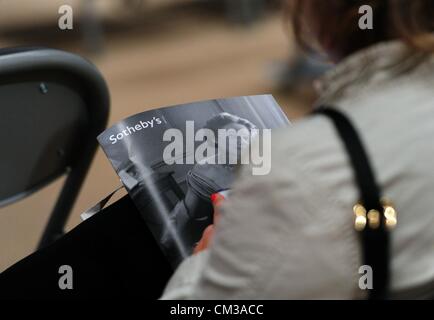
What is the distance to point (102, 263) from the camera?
79 cm

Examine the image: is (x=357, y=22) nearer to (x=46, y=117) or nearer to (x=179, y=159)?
(x=179, y=159)

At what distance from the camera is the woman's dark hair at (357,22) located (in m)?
0.57

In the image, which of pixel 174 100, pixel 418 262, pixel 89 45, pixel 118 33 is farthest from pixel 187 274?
pixel 118 33

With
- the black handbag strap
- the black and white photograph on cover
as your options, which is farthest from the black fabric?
the black handbag strap

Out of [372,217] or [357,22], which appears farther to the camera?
[357,22]

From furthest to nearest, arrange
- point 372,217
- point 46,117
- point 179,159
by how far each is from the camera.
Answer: point 46,117
point 179,159
point 372,217

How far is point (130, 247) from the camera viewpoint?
796mm

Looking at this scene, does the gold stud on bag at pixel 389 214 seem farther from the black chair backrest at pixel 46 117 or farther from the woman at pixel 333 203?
the black chair backrest at pixel 46 117

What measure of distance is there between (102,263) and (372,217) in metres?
0.41

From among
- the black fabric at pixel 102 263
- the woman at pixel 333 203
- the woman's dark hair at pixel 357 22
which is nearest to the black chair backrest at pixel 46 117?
the black fabric at pixel 102 263

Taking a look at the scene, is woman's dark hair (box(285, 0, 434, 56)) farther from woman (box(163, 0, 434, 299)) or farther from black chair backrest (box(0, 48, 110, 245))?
black chair backrest (box(0, 48, 110, 245))

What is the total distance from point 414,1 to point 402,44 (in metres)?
0.04

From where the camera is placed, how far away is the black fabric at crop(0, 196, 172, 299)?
0.78m

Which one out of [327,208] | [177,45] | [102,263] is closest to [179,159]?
[102,263]
